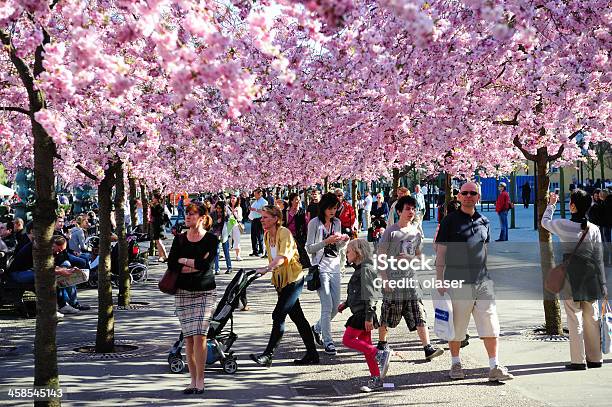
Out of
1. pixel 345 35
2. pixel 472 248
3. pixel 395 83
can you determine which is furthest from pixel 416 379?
pixel 345 35

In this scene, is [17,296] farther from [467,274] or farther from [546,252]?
[467,274]

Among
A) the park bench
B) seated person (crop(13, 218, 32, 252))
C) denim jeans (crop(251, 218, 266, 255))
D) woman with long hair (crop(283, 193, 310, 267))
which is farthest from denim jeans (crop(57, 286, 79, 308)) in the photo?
denim jeans (crop(251, 218, 266, 255))

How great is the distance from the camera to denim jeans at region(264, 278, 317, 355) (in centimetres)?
1025

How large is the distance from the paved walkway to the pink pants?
0.30 m

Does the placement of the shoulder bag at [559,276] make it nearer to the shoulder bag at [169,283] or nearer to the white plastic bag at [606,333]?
the white plastic bag at [606,333]

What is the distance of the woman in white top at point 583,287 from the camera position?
9.63 meters

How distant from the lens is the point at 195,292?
8.96 metres

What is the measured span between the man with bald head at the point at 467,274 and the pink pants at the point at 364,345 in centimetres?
87

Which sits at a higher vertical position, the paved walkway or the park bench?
the park bench

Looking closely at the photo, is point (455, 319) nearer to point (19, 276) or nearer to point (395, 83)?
point (395, 83)

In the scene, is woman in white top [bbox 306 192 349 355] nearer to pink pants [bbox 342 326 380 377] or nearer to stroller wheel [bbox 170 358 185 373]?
pink pants [bbox 342 326 380 377]

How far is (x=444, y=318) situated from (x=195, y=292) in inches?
105

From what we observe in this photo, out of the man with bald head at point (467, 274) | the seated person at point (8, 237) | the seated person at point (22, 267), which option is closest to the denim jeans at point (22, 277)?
the seated person at point (22, 267)

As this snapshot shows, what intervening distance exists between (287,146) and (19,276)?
7.71 m
